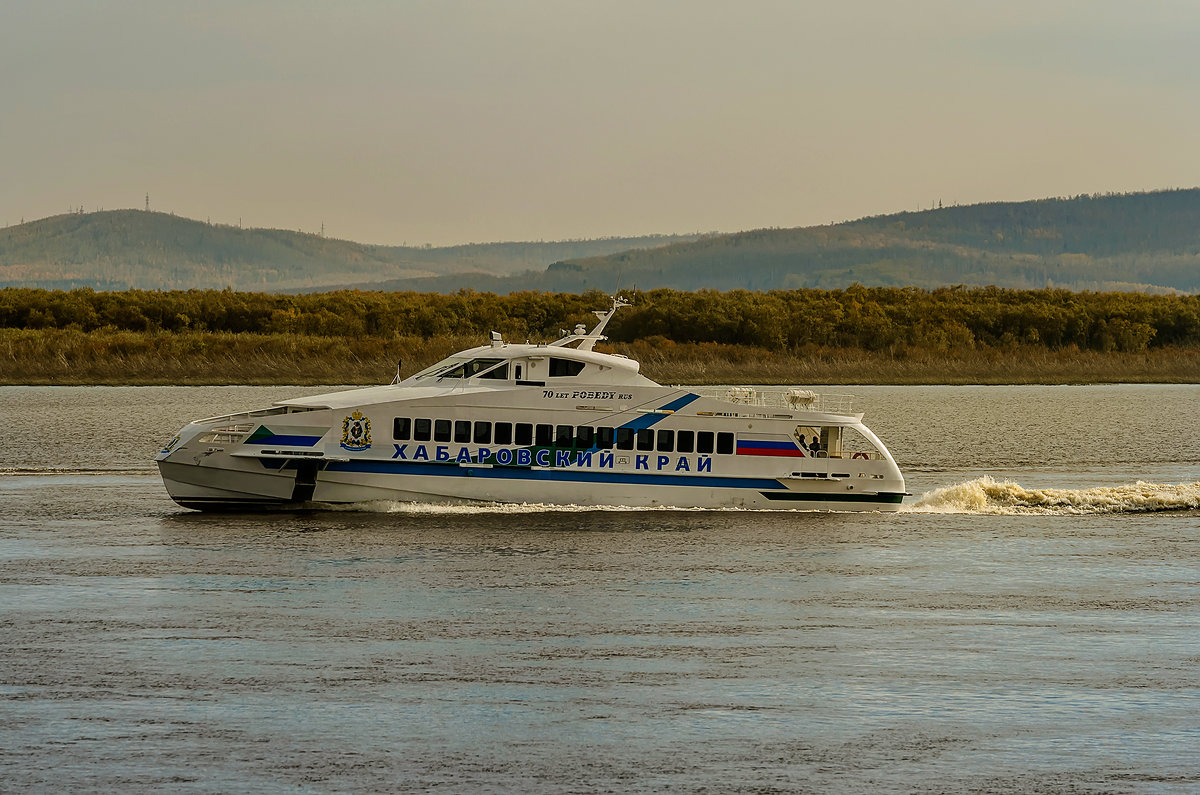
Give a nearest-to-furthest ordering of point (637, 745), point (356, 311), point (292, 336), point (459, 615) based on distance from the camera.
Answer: point (637, 745)
point (459, 615)
point (292, 336)
point (356, 311)

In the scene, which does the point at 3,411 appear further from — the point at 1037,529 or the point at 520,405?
the point at 1037,529

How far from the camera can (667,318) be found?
100 meters

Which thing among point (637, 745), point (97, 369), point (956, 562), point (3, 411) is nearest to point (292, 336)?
point (97, 369)

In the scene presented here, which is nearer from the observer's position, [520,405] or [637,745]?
[637,745]

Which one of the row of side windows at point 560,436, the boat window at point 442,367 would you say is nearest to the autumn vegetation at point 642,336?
the boat window at point 442,367

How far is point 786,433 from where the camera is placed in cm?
2895

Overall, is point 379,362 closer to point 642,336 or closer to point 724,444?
point 642,336

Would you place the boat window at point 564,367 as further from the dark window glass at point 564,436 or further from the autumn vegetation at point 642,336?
the autumn vegetation at point 642,336

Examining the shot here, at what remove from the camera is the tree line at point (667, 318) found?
331 feet

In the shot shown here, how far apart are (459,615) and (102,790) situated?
755 cm

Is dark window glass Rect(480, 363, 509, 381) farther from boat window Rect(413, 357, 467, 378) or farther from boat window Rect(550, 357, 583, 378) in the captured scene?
boat window Rect(550, 357, 583, 378)

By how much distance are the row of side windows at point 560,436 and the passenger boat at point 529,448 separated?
0.02 m

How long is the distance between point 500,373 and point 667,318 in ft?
236

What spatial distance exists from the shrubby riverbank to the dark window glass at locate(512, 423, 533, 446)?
1969 inches
